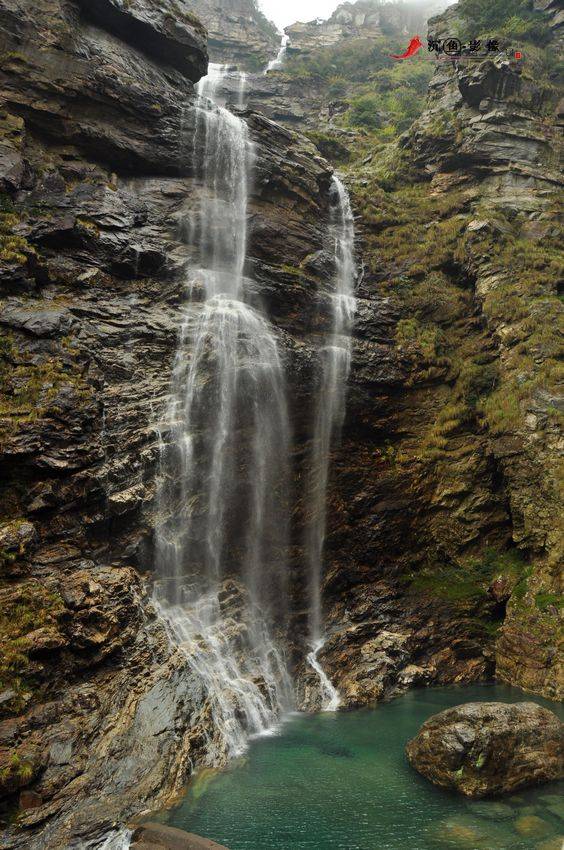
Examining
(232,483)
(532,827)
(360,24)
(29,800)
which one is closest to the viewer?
(532,827)

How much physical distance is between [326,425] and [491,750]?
1162cm

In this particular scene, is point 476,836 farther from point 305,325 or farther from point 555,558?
point 305,325

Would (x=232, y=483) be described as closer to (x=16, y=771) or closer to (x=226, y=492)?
(x=226, y=492)

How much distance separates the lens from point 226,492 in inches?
670

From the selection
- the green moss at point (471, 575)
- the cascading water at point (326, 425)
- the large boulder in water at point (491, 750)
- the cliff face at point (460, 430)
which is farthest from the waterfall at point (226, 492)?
the green moss at point (471, 575)

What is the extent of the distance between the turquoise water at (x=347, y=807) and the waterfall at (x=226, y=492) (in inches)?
87.8

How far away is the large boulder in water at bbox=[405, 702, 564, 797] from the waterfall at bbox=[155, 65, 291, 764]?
15.4 feet

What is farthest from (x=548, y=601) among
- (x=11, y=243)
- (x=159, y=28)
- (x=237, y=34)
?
(x=237, y=34)

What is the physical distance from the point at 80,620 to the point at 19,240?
11.7 m

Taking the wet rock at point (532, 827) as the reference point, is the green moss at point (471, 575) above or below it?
above

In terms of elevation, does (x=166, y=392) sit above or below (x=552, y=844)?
above

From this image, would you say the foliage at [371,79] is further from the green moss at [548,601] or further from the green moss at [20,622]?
the green moss at [20,622]

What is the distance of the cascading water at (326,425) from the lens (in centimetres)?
1698

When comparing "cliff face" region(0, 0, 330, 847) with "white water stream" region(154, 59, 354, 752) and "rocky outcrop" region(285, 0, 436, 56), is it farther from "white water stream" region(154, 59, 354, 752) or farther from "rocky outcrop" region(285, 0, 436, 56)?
"rocky outcrop" region(285, 0, 436, 56)
